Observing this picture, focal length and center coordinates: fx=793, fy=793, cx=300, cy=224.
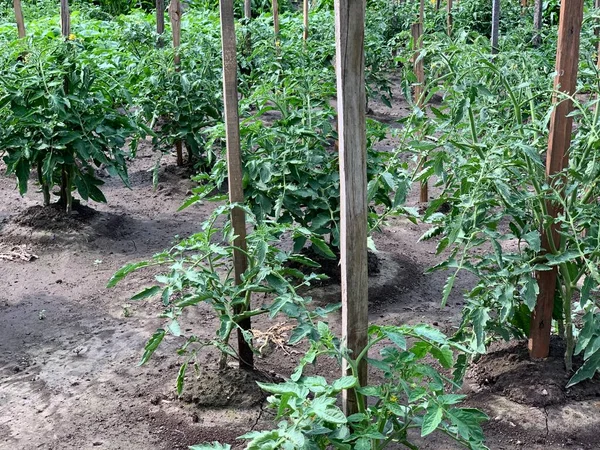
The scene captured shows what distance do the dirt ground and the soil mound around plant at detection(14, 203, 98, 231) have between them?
0.04ft

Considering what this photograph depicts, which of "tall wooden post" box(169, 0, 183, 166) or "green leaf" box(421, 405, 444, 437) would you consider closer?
"green leaf" box(421, 405, 444, 437)

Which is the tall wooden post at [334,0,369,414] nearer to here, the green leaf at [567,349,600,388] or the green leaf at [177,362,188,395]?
the green leaf at [177,362,188,395]

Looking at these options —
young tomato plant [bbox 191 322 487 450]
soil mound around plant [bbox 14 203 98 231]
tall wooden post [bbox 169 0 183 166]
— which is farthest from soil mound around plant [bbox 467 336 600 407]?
tall wooden post [bbox 169 0 183 166]

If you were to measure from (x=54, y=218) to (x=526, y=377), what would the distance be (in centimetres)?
386

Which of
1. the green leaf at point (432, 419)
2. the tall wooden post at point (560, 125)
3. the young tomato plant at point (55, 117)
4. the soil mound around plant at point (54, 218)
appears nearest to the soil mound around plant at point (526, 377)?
the tall wooden post at point (560, 125)

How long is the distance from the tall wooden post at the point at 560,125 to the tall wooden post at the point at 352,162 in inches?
51.1

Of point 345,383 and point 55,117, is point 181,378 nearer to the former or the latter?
point 345,383

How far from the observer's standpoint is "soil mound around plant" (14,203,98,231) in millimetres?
6074

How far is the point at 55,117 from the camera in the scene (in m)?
5.68

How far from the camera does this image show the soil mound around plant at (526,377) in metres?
3.70

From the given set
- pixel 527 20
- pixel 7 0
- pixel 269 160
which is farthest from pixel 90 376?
pixel 7 0

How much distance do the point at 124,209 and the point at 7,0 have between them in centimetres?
1227

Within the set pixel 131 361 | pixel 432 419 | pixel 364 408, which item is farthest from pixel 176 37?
pixel 432 419

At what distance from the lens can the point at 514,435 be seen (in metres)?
3.50
